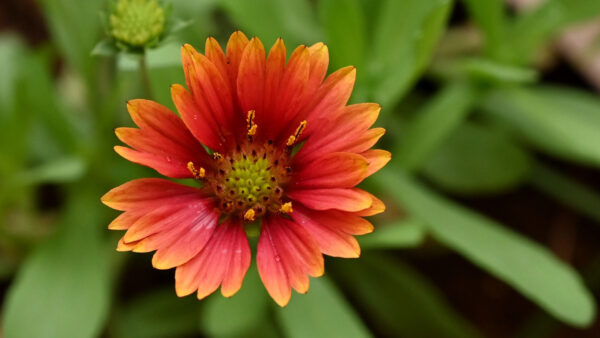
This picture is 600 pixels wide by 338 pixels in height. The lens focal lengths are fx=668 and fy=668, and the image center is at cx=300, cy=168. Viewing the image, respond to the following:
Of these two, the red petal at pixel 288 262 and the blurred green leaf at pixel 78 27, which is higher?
the blurred green leaf at pixel 78 27

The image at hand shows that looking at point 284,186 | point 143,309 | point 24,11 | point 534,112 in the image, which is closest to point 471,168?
point 534,112

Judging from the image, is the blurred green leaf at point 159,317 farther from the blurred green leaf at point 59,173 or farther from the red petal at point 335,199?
the red petal at point 335,199

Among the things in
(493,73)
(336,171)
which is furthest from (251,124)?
(493,73)

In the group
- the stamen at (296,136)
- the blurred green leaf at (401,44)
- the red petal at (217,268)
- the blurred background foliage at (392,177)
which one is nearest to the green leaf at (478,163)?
the blurred background foliage at (392,177)

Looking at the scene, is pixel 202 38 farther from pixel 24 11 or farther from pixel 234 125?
pixel 24 11

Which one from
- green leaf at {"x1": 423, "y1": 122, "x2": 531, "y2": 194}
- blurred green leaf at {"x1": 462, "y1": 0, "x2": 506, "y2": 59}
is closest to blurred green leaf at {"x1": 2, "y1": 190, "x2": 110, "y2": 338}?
green leaf at {"x1": 423, "y1": 122, "x2": 531, "y2": 194}
